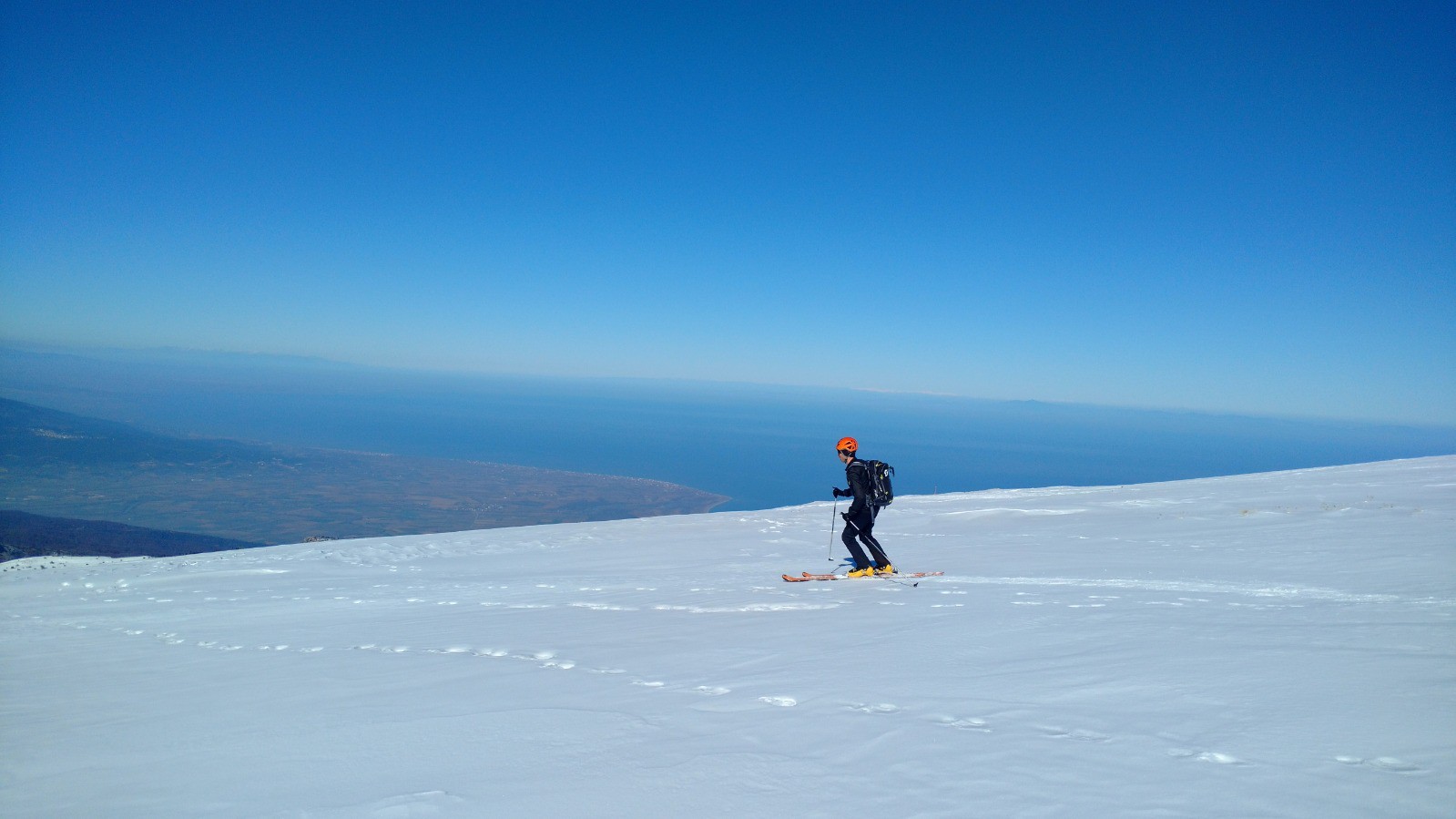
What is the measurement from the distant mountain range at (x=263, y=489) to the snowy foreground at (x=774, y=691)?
5784cm

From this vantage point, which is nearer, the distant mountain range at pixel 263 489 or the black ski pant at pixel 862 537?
the black ski pant at pixel 862 537

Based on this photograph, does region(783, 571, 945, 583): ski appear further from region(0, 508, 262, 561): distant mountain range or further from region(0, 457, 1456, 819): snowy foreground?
region(0, 508, 262, 561): distant mountain range

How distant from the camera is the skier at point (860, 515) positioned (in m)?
10.3

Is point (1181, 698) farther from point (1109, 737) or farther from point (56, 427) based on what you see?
point (56, 427)

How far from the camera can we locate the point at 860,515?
10641 mm

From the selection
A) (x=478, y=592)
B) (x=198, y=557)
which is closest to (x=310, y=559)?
(x=198, y=557)

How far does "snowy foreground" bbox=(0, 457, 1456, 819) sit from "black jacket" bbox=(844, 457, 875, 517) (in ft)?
3.92

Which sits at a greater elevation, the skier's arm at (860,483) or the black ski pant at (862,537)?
the skier's arm at (860,483)

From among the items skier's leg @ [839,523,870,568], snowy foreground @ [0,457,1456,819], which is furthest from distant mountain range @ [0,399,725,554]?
skier's leg @ [839,523,870,568]

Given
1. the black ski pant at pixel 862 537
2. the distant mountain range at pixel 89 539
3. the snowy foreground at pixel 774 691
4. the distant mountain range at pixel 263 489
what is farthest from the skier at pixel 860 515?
the distant mountain range at pixel 263 489

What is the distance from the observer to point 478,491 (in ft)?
377

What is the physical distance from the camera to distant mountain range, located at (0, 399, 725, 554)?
80750 millimetres

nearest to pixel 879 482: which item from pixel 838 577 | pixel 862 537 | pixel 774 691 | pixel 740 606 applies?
pixel 862 537

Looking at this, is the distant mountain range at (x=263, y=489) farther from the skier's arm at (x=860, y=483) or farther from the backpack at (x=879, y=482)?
the backpack at (x=879, y=482)
